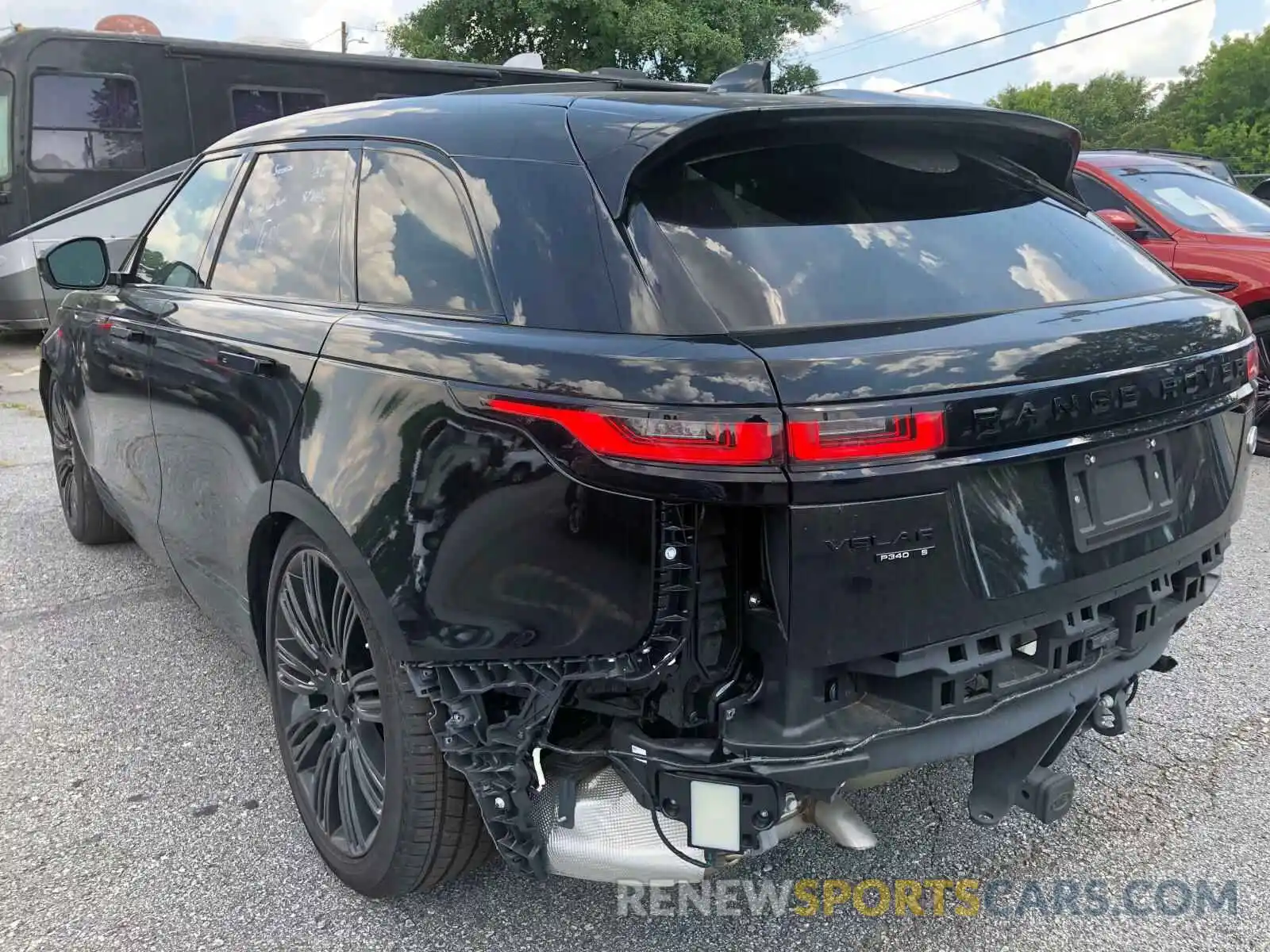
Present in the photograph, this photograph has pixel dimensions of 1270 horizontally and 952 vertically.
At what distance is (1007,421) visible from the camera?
1842 millimetres

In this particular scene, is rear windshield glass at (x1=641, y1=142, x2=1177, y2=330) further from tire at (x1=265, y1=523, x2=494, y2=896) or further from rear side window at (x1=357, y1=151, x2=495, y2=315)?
tire at (x1=265, y1=523, x2=494, y2=896)

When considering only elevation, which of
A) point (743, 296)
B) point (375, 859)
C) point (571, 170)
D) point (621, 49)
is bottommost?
point (375, 859)

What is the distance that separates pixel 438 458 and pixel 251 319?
1.04 m

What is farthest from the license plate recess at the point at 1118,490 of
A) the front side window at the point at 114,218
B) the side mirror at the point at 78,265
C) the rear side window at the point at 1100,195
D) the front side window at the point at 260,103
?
the front side window at the point at 260,103

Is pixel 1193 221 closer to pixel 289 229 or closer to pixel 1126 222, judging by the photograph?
pixel 1126 222

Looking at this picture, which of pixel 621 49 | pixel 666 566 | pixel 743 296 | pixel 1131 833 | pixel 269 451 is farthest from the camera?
pixel 621 49

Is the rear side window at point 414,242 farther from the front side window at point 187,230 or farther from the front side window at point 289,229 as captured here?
the front side window at point 187,230

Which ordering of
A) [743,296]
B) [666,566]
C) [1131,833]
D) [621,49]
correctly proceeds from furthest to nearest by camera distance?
[621,49]
[1131,833]
[743,296]
[666,566]

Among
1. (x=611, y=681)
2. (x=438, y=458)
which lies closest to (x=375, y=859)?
(x=611, y=681)

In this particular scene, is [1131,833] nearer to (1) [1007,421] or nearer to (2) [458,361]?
(1) [1007,421]

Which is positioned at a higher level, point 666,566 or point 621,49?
point 621,49

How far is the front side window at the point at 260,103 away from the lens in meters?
10.3

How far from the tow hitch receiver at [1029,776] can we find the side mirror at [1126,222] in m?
4.91

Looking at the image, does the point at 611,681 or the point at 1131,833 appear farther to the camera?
the point at 1131,833
